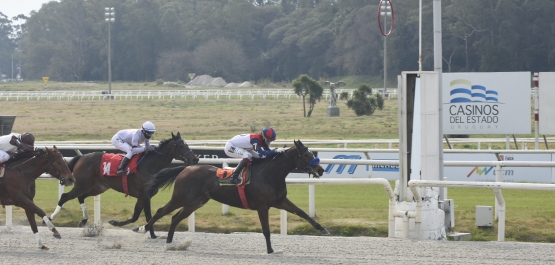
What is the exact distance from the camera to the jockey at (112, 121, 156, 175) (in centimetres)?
977

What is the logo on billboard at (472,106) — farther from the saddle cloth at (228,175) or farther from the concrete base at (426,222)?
the saddle cloth at (228,175)

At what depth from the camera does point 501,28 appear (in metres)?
47.5

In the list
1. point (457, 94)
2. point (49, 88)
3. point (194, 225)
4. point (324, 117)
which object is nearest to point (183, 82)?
point (49, 88)

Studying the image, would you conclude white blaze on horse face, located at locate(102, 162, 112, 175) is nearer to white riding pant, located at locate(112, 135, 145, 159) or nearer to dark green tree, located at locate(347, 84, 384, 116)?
white riding pant, located at locate(112, 135, 145, 159)

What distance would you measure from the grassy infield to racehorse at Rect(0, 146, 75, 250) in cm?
166

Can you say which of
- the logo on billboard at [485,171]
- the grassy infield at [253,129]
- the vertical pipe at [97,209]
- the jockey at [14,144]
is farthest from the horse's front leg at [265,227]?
the logo on billboard at [485,171]

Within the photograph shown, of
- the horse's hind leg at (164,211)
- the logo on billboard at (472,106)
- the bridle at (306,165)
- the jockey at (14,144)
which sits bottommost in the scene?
the horse's hind leg at (164,211)

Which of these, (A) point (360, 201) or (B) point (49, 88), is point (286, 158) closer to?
(A) point (360, 201)

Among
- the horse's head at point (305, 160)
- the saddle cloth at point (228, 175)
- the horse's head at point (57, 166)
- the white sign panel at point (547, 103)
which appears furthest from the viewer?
the white sign panel at point (547, 103)

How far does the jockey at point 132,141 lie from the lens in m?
9.77

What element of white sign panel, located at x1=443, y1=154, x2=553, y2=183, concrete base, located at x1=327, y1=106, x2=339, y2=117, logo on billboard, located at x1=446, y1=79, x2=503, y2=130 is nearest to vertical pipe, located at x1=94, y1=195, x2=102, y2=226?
white sign panel, located at x1=443, y1=154, x2=553, y2=183

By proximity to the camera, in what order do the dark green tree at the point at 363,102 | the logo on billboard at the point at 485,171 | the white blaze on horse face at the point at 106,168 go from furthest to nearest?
the dark green tree at the point at 363,102
the logo on billboard at the point at 485,171
the white blaze on horse face at the point at 106,168

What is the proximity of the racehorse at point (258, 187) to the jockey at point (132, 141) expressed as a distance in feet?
4.03

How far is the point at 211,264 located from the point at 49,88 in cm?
5846
